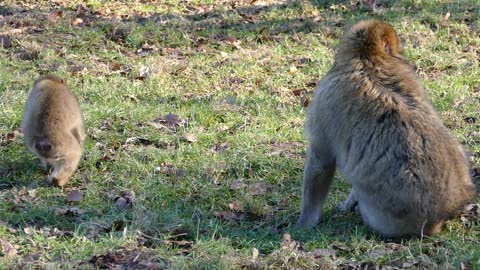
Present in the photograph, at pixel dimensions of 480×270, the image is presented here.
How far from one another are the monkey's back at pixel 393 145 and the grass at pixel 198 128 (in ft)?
0.95

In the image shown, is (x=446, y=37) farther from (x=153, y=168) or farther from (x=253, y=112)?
(x=153, y=168)

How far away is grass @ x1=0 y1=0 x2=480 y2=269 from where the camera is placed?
533 centimetres

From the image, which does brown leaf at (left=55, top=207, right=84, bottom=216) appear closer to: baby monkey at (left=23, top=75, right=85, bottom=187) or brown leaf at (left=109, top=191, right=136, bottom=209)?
brown leaf at (left=109, top=191, right=136, bottom=209)

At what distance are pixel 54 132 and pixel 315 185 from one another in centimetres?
204

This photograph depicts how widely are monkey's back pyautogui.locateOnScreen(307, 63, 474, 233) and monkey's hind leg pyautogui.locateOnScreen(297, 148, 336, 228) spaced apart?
0.12 metres

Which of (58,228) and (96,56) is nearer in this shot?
(58,228)

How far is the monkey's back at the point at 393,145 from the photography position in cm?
534

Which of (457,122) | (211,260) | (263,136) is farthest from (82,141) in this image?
(457,122)

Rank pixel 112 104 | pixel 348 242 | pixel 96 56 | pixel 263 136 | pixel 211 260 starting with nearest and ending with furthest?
pixel 211 260 < pixel 348 242 < pixel 263 136 < pixel 112 104 < pixel 96 56

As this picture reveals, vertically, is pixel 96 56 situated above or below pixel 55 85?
below

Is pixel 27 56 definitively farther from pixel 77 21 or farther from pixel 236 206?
pixel 236 206

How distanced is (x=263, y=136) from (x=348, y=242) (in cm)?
220

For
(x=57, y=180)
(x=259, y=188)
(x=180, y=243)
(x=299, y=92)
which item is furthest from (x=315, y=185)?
(x=299, y=92)

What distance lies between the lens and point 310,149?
5844 millimetres
